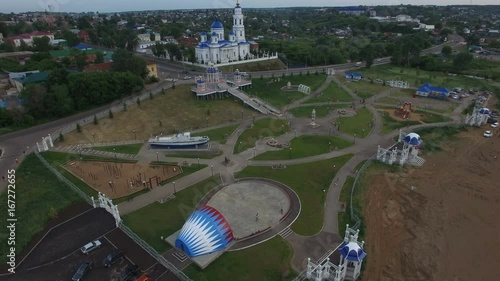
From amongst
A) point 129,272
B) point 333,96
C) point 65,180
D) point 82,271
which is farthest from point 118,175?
point 333,96

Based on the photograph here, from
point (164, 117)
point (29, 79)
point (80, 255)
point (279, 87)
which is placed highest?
point (29, 79)

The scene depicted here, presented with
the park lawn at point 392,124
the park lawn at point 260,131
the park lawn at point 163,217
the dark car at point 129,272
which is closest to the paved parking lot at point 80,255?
the dark car at point 129,272

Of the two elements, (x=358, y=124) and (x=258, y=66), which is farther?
(x=258, y=66)

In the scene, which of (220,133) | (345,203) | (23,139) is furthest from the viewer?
(220,133)

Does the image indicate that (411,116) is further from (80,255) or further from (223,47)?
(80,255)

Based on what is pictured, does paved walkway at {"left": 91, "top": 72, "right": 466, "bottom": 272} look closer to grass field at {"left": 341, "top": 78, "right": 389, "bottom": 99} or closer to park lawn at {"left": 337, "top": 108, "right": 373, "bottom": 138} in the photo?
park lawn at {"left": 337, "top": 108, "right": 373, "bottom": 138}

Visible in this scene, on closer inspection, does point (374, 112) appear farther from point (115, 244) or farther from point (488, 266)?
point (115, 244)

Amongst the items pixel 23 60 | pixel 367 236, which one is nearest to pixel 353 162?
pixel 367 236
